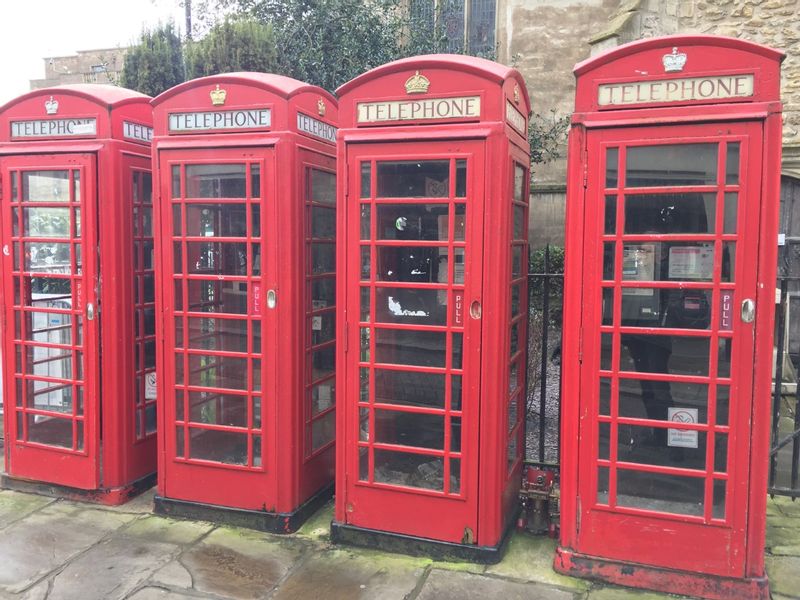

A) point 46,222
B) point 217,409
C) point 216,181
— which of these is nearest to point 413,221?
point 216,181

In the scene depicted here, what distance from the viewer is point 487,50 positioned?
1056 cm

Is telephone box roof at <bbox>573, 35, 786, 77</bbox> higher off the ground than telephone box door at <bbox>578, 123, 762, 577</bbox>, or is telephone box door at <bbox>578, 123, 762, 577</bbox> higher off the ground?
telephone box roof at <bbox>573, 35, 786, 77</bbox>

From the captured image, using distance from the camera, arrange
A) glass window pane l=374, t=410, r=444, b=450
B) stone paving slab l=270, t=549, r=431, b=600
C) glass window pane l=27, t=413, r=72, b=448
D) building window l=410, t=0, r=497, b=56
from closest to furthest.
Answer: stone paving slab l=270, t=549, r=431, b=600
glass window pane l=374, t=410, r=444, b=450
glass window pane l=27, t=413, r=72, b=448
building window l=410, t=0, r=497, b=56

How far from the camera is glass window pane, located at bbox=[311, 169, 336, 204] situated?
14.3ft

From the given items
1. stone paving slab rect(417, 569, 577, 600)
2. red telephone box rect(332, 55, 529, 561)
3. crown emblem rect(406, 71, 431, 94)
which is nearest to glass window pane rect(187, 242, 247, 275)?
red telephone box rect(332, 55, 529, 561)

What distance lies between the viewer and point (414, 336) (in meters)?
3.83

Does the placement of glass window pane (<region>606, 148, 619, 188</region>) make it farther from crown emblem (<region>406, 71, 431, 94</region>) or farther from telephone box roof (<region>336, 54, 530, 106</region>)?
crown emblem (<region>406, 71, 431, 94</region>)

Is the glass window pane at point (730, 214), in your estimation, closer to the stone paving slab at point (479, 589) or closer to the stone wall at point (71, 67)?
the stone paving slab at point (479, 589)

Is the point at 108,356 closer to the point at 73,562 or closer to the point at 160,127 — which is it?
the point at 73,562

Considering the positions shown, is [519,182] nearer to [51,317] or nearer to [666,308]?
[666,308]

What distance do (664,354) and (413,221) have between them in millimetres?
1591

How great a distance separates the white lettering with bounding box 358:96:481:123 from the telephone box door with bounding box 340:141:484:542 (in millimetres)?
167

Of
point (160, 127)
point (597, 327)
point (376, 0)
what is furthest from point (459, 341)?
point (376, 0)

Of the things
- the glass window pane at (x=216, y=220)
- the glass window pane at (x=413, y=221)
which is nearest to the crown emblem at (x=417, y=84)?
the glass window pane at (x=413, y=221)
